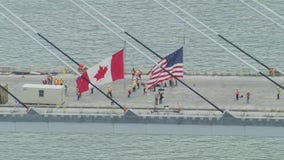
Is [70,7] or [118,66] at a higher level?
[70,7]

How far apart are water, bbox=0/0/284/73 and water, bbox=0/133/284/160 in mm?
15225

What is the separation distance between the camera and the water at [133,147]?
8894 cm

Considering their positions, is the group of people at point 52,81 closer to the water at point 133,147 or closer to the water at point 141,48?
the water at point 141,48

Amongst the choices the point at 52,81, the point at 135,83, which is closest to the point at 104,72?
the point at 135,83

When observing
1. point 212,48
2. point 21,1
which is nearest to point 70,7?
point 21,1

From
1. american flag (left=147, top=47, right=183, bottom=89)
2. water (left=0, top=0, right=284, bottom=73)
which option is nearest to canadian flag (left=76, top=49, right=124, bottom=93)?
american flag (left=147, top=47, right=183, bottom=89)

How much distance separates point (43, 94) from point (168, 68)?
9.09 metres

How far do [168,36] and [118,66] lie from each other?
154 feet

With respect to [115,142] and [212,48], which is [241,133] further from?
[212,48]

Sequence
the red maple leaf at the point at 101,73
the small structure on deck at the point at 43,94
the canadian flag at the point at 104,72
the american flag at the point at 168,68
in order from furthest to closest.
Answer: the small structure on deck at the point at 43,94, the american flag at the point at 168,68, the red maple leaf at the point at 101,73, the canadian flag at the point at 104,72

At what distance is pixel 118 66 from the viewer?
7919cm

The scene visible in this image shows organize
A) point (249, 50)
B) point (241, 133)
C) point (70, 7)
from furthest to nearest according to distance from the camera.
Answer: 1. point (70, 7)
2. point (249, 50)
3. point (241, 133)

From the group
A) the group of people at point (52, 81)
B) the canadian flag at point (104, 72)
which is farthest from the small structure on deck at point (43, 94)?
the canadian flag at point (104, 72)

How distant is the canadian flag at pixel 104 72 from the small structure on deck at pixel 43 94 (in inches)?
147
